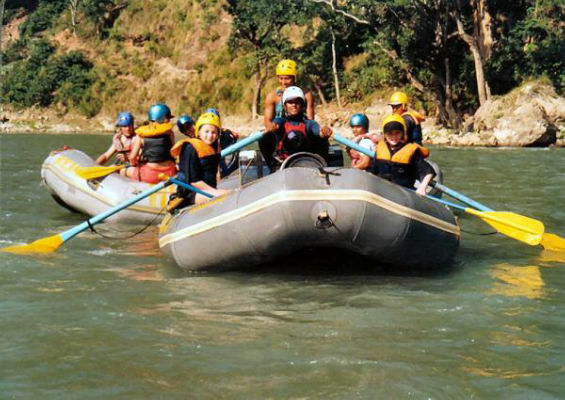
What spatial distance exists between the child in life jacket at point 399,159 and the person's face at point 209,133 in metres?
1.39

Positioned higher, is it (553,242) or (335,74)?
(335,74)

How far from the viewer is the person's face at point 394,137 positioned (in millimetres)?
6812

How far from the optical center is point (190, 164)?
694 centimetres

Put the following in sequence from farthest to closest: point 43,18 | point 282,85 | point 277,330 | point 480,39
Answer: point 43,18
point 480,39
point 282,85
point 277,330

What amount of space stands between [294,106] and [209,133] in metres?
0.83

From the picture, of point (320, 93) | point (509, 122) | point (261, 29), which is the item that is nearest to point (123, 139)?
point (509, 122)

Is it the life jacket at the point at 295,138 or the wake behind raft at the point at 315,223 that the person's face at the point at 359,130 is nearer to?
the life jacket at the point at 295,138

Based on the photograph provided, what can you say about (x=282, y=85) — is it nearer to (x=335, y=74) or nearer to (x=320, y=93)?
(x=335, y=74)

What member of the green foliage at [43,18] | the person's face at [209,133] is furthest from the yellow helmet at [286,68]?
the green foliage at [43,18]

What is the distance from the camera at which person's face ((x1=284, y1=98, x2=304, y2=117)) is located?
6.63 metres

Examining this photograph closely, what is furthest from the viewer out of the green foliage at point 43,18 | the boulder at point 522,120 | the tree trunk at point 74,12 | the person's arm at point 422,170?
the green foliage at point 43,18

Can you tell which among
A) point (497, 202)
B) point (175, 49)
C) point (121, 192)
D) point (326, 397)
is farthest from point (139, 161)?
point (175, 49)

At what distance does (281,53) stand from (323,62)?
174 centimetres

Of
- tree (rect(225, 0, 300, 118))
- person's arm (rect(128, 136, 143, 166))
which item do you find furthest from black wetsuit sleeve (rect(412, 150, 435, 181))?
tree (rect(225, 0, 300, 118))
